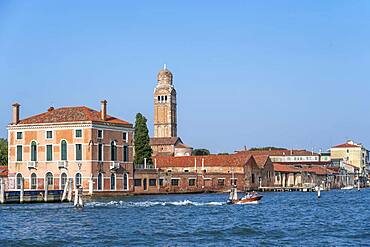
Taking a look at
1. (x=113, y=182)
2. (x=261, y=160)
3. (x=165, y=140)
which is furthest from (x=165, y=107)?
(x=113, y=182)

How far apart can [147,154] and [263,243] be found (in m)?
53.8

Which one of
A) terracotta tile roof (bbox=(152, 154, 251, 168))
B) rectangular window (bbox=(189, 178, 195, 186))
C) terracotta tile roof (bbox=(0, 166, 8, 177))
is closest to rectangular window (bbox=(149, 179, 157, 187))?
rectangular window (bbox=(189, 178, 195, 186))

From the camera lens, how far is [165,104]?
133875 mm

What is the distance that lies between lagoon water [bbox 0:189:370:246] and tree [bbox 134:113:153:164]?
1206 inches

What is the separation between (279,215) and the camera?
46594 mm

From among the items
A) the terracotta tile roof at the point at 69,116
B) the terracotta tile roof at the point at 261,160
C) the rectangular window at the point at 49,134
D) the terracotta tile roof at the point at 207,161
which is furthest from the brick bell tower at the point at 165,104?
the rectangular window at the point at 49,134

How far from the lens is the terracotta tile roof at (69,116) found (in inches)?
2670

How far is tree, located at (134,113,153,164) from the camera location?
84000mm

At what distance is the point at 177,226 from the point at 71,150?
30210 millimetres

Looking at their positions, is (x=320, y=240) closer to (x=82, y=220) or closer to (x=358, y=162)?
(x=82, y=220)

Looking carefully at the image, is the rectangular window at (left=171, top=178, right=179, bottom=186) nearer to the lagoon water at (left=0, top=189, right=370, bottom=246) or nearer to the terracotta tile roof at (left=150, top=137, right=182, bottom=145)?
the lagoon water at (left=0, top=189, right=370, bottom=246)

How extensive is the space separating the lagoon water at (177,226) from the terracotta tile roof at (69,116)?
50.8 feet

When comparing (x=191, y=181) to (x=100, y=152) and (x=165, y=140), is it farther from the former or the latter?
(x=165, y=140)

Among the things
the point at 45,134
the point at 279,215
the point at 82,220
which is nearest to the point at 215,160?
the point at 45,134
